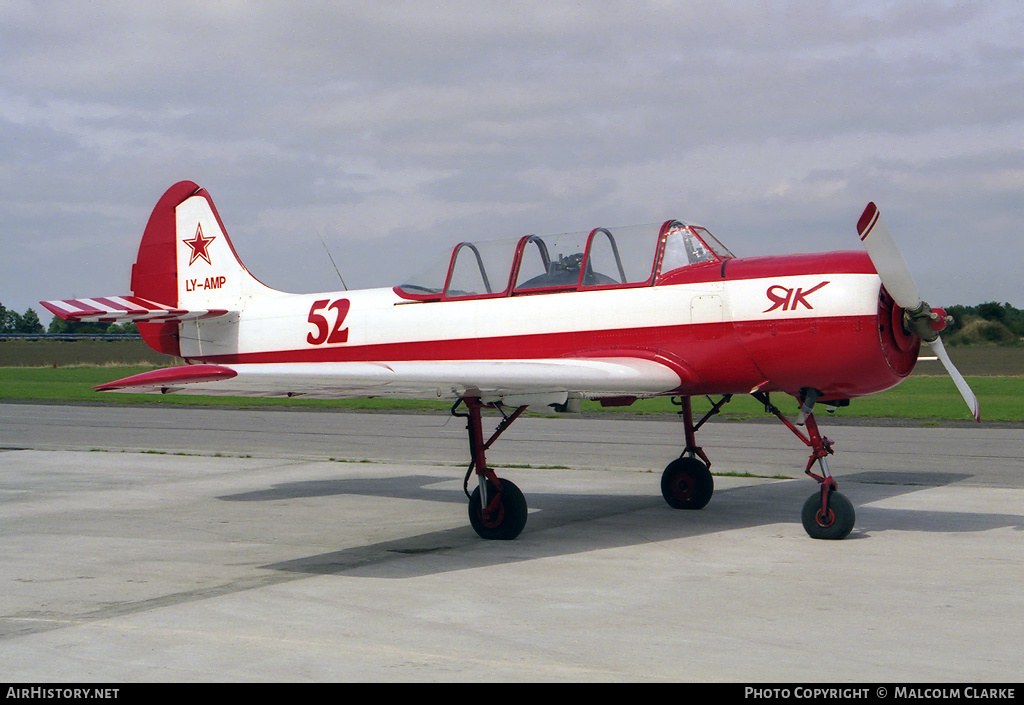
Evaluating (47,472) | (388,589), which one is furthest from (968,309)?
(47,472)

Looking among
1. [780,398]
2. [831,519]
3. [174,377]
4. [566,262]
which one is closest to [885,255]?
[831,519]

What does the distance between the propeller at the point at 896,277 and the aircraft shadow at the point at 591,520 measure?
1.99 metres

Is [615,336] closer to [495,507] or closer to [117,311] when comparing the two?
[495,507]

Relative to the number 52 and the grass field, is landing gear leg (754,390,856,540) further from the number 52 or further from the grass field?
the grass field

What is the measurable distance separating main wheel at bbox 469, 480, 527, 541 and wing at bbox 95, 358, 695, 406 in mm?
876

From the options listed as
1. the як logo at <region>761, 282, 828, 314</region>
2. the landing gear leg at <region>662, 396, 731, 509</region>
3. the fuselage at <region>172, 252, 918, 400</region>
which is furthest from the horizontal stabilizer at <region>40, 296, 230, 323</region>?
the як logo at <region>761, 282, 828, 314</region>

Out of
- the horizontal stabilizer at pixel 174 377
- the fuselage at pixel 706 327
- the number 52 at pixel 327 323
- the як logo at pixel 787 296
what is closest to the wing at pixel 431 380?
the horizontal stabilizer at pixel 174 377

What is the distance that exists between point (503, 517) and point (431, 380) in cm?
181

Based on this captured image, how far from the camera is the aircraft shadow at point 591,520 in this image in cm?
822

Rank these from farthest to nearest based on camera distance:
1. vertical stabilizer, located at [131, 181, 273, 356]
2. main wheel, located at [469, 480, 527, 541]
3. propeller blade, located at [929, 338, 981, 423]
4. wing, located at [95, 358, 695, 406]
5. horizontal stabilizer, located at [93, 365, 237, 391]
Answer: vertical stabilizer, located at [131, 181, 273, 356]
main wheel, located at [469, 480, 527, 541]
propeller blade, located at [929, 338, 981, 423]
wing, located at [95, 358, 695, 406]
horizontal stabilizer, located at [93, 365, 237, 391]

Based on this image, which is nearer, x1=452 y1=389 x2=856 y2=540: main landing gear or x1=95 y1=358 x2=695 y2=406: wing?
x1=95 y1=358 x2=695 y2=406: wing

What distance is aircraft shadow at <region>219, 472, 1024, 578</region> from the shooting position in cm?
822

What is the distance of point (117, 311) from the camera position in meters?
12.2
